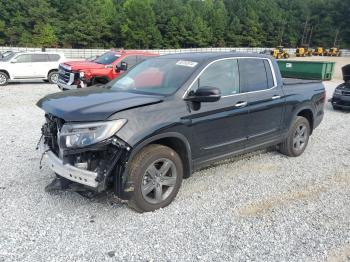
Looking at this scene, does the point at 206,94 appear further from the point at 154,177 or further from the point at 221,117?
the point at 154,177

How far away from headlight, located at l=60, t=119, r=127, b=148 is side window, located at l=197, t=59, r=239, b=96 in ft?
4.30

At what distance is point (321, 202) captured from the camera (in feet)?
14.0

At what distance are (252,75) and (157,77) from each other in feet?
4.61

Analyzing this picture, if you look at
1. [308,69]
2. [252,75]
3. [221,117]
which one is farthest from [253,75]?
[308,69]

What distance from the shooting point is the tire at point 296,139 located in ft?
18.8

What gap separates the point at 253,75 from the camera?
496 centimetres

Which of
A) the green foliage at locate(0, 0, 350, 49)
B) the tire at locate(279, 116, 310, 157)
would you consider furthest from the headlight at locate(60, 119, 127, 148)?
the green foliage at locate(0, 0, 350, 49)

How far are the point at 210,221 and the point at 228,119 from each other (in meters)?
1.36

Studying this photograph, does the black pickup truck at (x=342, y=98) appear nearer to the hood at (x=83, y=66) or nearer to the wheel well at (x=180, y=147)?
the hood at (x=83, y=66)

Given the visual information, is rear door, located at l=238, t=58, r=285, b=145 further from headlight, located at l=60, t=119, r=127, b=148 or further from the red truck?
the red truck

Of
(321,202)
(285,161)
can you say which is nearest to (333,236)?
(321,202)

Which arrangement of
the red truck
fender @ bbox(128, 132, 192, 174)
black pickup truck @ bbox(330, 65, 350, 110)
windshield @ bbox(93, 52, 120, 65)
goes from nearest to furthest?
fender @ bbox(128, 132, 192, 174), black pickup truck @ bbox(330, 65, 350, 110), the red truck, windshield @ bbox(93, 52, 120, 65)

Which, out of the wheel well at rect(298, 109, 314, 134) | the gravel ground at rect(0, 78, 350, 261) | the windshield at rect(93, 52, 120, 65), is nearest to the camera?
the gravel ground at rect(0, 78, 350, 261)

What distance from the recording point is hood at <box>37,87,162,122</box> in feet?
11.3
